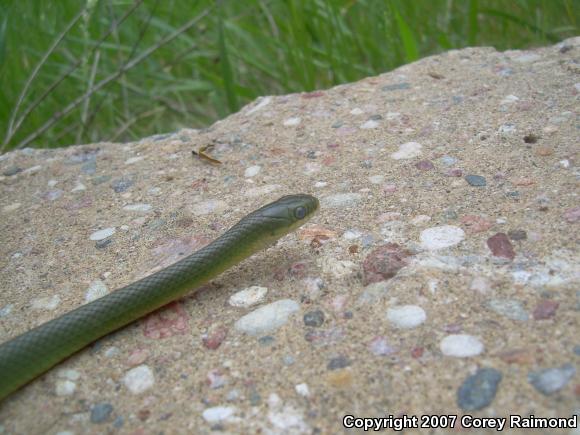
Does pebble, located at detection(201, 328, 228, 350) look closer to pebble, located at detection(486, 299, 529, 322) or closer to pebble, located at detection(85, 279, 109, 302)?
pebble, located at detection(85, 279, 109, 302)

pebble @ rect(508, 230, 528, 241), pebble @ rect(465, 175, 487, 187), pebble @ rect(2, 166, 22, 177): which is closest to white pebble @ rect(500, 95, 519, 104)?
pebble @ rect(465, 175, 487, 187)

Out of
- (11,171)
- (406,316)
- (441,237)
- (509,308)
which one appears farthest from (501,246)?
(11,171)

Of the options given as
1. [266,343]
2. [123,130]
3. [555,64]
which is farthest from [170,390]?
[123,130]

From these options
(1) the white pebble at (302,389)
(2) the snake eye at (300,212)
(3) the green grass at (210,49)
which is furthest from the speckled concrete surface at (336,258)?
(3) the green grass at (210,49)

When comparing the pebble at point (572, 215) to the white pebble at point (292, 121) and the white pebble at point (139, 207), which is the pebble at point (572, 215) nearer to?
the white pebble at point (292, 121)

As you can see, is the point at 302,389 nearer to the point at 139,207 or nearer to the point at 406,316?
the point at 406,316

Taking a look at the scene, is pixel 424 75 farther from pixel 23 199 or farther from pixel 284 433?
pixel 284 433
